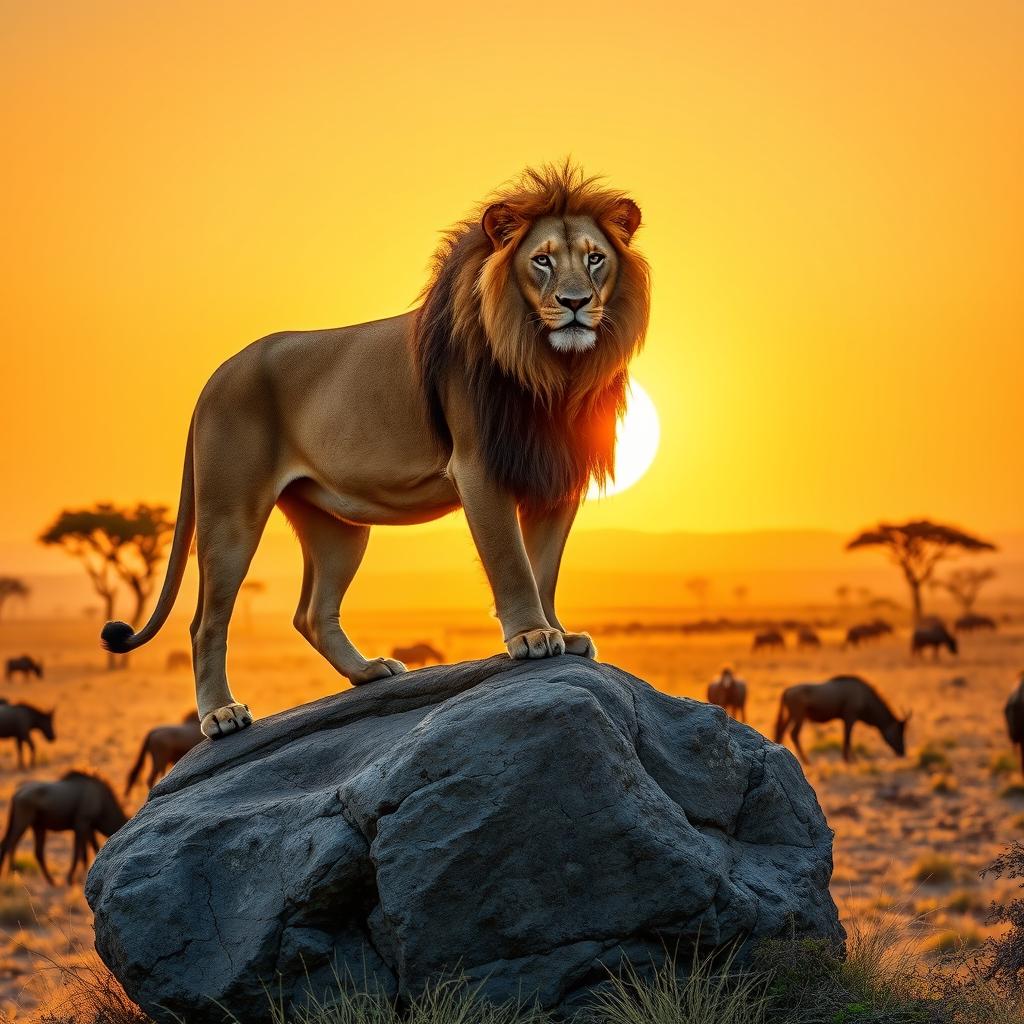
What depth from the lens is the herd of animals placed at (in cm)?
1798

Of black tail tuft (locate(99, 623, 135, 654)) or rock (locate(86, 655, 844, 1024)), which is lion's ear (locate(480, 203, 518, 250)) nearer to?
rock (locate(86, 655, 844, 1024))

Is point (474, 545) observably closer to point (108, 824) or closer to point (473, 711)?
point (473, 711)

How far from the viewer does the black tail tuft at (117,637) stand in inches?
336

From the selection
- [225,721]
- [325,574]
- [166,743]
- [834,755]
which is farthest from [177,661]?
[225,721]

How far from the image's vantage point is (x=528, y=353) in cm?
698

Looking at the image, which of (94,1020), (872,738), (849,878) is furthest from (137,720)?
(94,1020)

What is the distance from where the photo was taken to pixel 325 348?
8359 millimetres

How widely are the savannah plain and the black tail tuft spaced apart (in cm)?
183

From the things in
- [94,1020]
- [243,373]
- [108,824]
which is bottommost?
[108,824]

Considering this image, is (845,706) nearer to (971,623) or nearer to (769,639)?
(769,639)

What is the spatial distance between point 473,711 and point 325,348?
9.11 feet

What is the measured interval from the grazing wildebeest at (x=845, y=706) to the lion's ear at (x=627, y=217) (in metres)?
20.8

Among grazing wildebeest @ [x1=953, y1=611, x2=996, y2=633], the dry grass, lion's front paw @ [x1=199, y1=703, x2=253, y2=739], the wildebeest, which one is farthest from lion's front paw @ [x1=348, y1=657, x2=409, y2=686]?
grazing wildebeest @ [x1=953, y1=611, x2=996, y2=633]

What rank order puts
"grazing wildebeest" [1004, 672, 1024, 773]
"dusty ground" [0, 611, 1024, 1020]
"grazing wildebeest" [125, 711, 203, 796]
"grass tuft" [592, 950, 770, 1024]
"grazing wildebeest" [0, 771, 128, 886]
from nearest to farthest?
"grass tuft" [592, 950, 770, 1024] → "dusty ground" [0, 611, 1024, 1020] → "grazing wildebeest" [0, 771, 128, 886] → "grazing wildebeest" [125, 711, 203, 796] → "grazing wildebeest" [1004, 672, 1024, 773]
